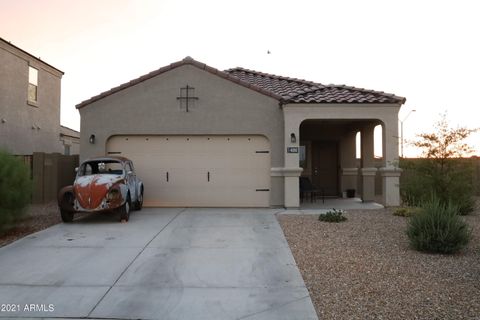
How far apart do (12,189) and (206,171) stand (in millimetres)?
6361

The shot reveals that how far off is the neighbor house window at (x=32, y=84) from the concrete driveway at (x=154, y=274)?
42.0 ft

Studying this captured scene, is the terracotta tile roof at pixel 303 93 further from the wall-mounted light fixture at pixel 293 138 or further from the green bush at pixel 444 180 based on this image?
the green bush at pixel 444 180

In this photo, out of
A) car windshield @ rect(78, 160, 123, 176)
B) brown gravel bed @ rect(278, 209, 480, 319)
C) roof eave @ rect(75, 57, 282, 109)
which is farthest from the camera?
roof eave @ rect(75, 57, 282, 109)

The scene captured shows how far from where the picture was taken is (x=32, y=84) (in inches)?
832

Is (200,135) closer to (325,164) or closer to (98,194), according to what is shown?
(98,194)

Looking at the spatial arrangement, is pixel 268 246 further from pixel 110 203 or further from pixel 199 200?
pixel 199 200

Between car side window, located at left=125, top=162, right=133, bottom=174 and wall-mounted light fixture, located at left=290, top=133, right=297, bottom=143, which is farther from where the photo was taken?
wall-mounted light fixture, located at left=290, top=133, right=297, bottom=143

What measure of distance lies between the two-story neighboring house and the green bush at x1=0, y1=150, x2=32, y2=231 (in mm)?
7955

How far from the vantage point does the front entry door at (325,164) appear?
18828 millimetres

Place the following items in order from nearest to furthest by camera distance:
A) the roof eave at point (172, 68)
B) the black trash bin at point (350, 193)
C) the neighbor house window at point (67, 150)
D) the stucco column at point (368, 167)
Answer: the roof eave at point (172, 68)
the stucco column at point (368, 167)
the black trash bin at point (350, 193)
the neighbor house window at point (67, 150)

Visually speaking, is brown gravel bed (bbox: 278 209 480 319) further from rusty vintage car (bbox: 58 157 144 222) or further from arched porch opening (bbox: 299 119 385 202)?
arched porch opening (bbox: 299 119 385 202)

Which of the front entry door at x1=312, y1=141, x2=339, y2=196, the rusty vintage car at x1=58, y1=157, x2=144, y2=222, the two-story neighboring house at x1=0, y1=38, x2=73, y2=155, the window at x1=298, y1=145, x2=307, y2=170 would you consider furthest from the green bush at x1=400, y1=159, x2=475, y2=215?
the two-story neighboring house at x1=0, y1=38, x2=73, y2=155

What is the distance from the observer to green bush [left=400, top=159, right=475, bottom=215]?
40.7 ft

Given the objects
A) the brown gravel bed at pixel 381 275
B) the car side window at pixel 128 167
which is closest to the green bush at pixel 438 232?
the brown gravel bed at pixel 381 275
